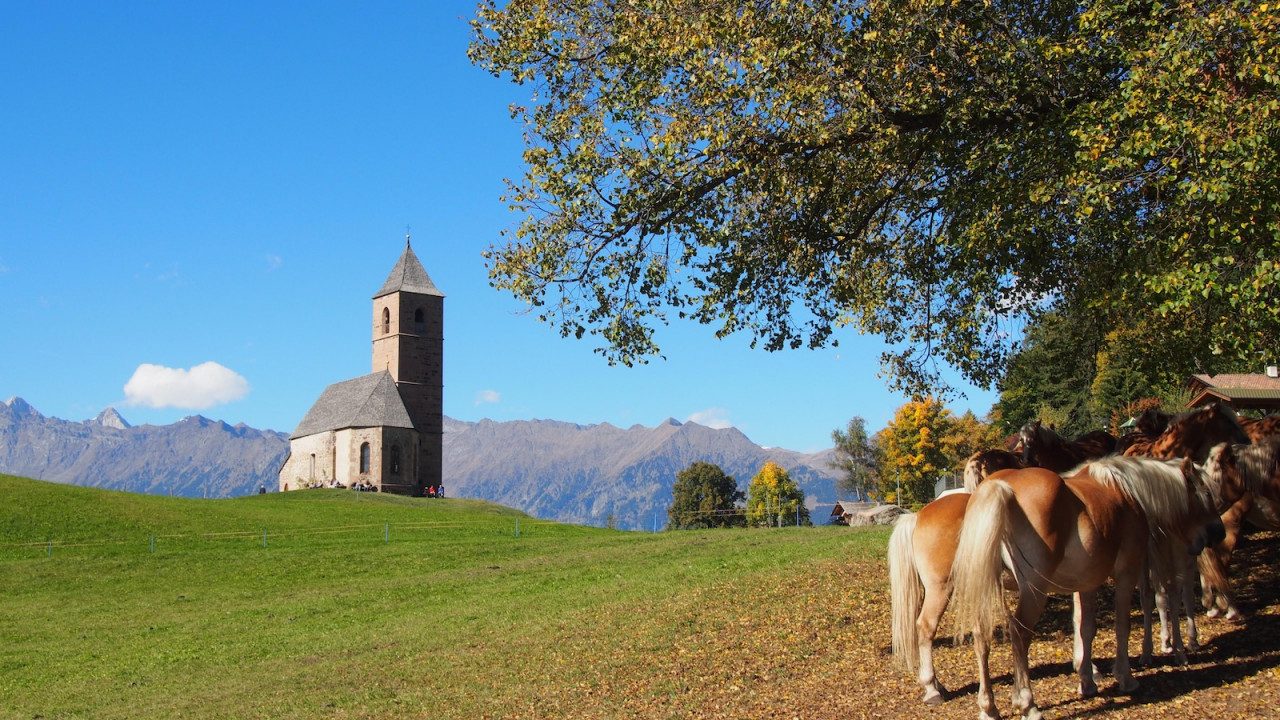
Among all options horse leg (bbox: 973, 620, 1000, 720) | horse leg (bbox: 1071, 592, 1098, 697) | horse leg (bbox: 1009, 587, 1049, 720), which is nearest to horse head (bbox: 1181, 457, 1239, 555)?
horse leg (bbox: 1071, 592, 1098, 697)

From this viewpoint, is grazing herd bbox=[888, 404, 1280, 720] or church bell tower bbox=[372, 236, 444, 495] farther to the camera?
church bell tower bbox=[372, 236, 444, 495]

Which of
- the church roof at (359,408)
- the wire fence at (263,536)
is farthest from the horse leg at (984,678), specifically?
the church roof at (359,408)

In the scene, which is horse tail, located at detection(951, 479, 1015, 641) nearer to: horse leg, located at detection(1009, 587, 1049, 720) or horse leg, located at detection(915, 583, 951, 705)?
horse leg, located at detection(1009, 587, 1049, 720)

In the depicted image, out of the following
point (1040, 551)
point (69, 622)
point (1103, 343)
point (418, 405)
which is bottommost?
point (69, 622)

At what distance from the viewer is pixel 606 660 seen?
12.6 metres

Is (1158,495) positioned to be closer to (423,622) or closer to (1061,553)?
(1061,553)

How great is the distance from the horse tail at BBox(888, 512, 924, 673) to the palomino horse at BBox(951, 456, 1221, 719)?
529 millimetres

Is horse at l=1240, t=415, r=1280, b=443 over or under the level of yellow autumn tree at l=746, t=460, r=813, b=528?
under

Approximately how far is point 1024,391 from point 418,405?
2350 inches

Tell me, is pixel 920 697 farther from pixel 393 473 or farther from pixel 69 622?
pixel 393 473

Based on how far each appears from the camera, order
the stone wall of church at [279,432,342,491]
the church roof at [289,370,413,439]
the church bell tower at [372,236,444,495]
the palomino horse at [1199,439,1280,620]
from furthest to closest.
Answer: the church bell tower at [372,236,444,495] < the stone wall of church at [279,432,342,491] < the church roof at [289,370,413,439] < the palomino horse at [1199,439,1280,620]

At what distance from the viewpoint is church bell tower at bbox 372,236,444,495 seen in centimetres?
9888

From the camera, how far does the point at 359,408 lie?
9425 centimetres

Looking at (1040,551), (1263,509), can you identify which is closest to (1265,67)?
(1263,509)
